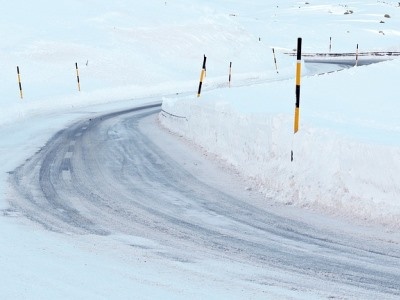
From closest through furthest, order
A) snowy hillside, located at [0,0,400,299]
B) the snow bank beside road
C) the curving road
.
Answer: snowy hillside, located at [0,0,400,299], the curving road, the snow bank beside road

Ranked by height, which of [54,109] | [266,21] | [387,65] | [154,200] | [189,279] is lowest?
[266,21]

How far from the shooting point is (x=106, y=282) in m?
5.04

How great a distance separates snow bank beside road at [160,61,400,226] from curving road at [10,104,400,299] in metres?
0.54

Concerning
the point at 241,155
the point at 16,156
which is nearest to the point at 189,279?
the point at 241,155

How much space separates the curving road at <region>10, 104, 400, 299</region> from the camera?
215 inches

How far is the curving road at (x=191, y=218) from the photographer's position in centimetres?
546

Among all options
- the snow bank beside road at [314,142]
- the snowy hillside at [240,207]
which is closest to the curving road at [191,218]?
the snowy hillside at [240,207]

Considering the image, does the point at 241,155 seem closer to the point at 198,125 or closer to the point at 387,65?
the point at 198,125

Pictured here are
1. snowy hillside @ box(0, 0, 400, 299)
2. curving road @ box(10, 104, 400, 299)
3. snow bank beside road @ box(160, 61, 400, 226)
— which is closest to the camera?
snowy hillside @ box(0, 0, 400, 299)

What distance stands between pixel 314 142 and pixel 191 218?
2.09 m

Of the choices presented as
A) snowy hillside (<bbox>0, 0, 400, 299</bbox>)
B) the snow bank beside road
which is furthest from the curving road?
the snow bank beside road

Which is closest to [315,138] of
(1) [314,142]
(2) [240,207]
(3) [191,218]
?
(1) [314,142]

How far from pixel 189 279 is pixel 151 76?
28.9 meters

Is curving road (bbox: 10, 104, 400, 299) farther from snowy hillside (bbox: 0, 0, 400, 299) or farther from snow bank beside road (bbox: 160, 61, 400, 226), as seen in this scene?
snow bank beside road (bbox: 160, 61, 400, 226)
